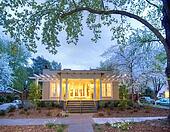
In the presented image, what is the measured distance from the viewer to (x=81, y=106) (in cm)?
3212

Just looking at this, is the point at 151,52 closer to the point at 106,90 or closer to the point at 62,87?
the point at 106,90

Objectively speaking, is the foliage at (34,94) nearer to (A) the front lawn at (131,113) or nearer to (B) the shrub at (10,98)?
(A) the front lawn at (131,113)

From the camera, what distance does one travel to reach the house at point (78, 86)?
33.8m

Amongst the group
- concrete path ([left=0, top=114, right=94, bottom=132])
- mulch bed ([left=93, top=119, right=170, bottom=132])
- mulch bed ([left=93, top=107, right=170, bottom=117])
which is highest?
mulch bed ([left=93, top=107, right=170, bottom=117])

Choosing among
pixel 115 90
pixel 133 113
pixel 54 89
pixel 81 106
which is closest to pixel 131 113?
pixel 133 113

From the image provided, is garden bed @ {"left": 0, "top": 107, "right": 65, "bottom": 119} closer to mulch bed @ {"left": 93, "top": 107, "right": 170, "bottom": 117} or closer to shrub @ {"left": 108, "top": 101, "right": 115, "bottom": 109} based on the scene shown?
mulch bed @ {"left": 93, "top": 107, "right": 170, "bottom": 117}

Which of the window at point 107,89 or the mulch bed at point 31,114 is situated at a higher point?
the window at point 107,89

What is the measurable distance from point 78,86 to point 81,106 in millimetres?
6158

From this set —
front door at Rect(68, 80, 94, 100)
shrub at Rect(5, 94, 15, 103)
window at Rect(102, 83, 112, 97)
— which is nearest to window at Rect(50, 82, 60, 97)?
front door at Rect(68, 80, 94, 100)

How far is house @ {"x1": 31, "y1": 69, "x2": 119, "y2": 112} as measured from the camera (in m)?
33.8

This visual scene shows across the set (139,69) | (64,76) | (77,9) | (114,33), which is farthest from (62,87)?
(77,9)

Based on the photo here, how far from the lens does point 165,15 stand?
14.5 m

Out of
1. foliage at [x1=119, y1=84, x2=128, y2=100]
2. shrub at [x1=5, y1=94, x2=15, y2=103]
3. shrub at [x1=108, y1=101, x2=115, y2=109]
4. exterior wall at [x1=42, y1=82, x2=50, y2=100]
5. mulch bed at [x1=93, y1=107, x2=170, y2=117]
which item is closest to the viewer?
mulch bed at [x1=93, y1=107, x2=170, y2=117]

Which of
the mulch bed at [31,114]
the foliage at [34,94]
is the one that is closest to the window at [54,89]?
the foliage at [34,94]
